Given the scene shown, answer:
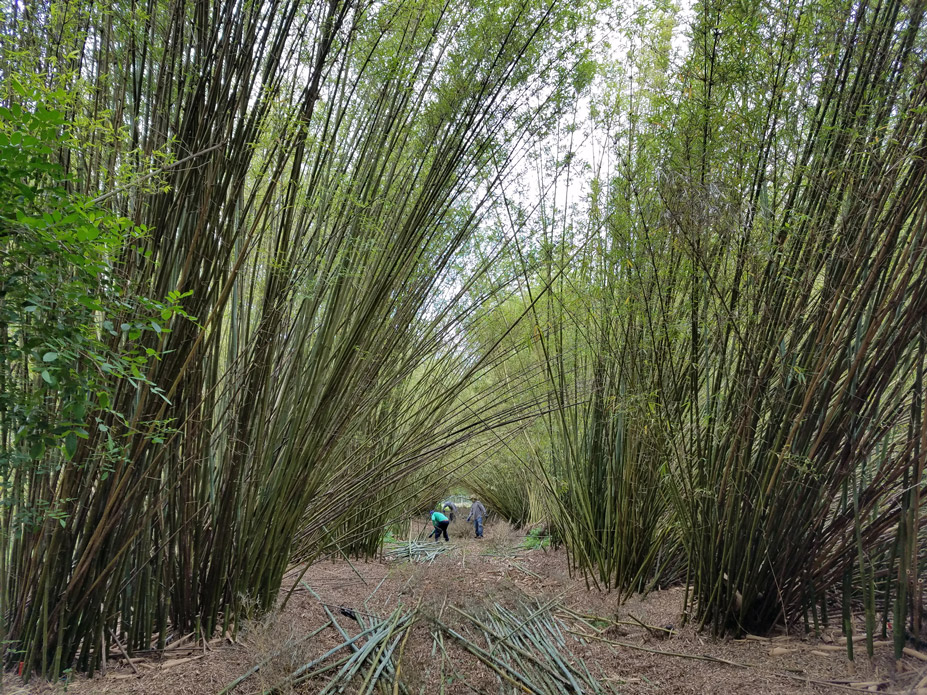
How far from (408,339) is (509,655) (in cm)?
138

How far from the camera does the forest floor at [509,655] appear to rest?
1685 millimetres

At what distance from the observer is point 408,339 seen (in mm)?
2678

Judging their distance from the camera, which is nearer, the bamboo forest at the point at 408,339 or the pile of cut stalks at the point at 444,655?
the bamboo forest at the point at 408,339

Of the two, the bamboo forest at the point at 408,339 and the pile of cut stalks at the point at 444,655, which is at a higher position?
the bamboo forest at the point at 408,339

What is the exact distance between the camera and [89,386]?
1.04 m

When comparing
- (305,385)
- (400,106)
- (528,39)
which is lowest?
(305,385)

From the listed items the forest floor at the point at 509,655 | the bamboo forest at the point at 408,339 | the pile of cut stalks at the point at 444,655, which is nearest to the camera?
the bamboo forest at the point at 408,339

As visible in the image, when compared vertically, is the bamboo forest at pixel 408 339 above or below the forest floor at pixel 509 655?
above

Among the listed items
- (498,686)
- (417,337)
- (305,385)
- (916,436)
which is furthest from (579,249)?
(498,686)

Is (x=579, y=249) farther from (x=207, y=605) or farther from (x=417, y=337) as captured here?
(x=207, y=605)

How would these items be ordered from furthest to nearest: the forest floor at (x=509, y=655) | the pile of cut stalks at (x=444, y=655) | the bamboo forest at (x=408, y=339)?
the pile of cut stalks at (x=444, y=655)
the forest floor at (x=509, y=655)
the bamboo forest at (x=408, y=339)

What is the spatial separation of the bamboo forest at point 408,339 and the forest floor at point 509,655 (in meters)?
0.02

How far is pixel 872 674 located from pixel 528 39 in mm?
2369

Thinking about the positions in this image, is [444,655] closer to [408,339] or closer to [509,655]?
[509,655]
